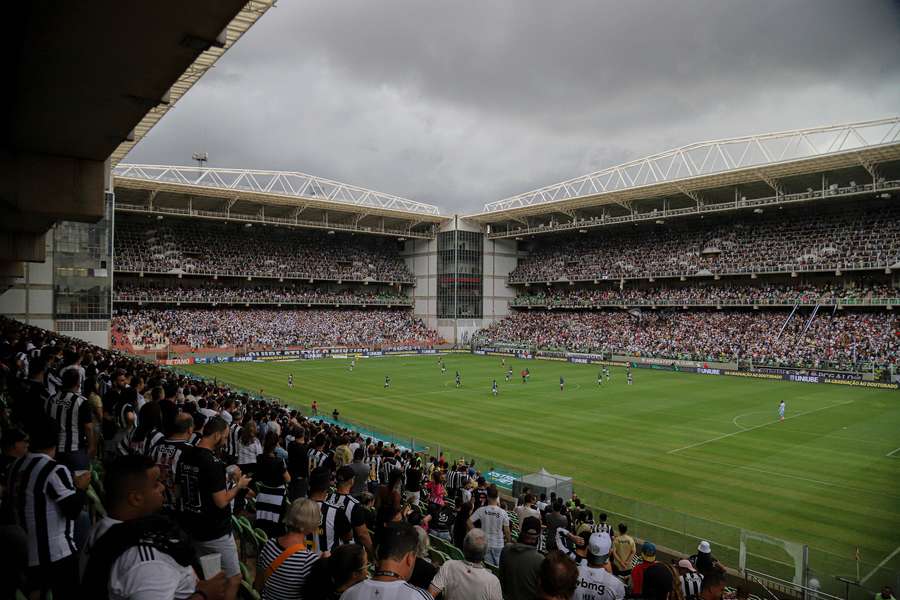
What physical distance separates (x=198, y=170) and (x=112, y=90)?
188 ft

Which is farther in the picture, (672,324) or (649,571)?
(672,324)

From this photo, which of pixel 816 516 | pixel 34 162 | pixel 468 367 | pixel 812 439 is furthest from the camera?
pixel 468 367

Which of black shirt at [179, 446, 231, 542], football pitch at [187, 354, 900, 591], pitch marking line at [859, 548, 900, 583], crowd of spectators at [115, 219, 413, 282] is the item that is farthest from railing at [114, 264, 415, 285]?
black shirt at [179, 446, 231, 542]

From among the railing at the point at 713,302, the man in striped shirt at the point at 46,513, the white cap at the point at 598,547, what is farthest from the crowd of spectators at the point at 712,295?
the man in striped shirt at the point at 46,513

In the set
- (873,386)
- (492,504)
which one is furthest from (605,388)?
(492,504)

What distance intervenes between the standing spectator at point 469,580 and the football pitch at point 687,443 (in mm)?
8894

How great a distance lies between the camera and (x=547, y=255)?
76.4 metres

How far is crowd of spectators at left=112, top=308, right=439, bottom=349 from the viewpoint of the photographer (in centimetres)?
5562

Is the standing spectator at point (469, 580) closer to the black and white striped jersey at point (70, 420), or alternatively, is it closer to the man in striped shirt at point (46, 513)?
the man in striped shirt at point (46, 513)

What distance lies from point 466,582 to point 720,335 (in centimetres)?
5454

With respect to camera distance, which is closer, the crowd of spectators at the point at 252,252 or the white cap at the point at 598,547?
the white cap at the point at 598,547

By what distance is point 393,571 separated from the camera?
339cm

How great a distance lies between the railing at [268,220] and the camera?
5870 centimetres

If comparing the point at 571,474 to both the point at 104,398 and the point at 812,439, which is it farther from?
the point at 104,398
